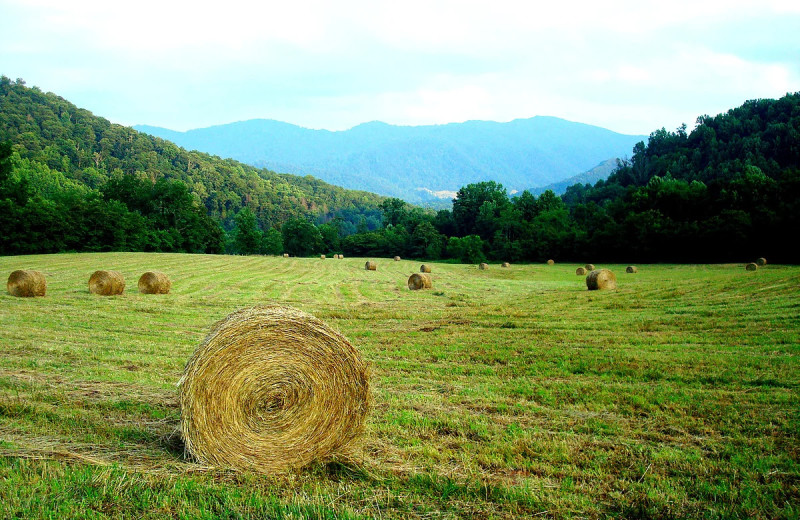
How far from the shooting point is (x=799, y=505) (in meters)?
4.55

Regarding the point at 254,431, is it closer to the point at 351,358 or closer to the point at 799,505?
the point at 351,358

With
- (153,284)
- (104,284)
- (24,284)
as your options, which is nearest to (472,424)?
(104,284)

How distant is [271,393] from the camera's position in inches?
235

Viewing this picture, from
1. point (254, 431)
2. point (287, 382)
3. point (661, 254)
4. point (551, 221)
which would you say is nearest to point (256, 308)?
point (287, 382)

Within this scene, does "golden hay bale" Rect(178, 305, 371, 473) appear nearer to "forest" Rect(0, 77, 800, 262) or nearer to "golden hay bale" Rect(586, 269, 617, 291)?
"golden hay bale" Rect(586, 269, 617, 291)

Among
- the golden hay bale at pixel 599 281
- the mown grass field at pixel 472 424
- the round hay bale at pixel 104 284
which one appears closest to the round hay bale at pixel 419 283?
the golden hay bale at pixel 599 281

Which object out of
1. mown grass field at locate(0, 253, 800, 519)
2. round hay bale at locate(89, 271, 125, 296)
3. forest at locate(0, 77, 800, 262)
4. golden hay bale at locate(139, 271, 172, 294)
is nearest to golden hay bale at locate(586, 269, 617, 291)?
mown grass field at locate(0, 253, 800, 519)

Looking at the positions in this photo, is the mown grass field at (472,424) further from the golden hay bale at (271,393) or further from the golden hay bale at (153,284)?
the golden hay bale at (153,284)

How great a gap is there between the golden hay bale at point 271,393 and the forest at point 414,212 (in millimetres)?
Answer: 51031

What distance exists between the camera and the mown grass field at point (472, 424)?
4.66 metres

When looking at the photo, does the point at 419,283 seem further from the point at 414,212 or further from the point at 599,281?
the point at 414,212

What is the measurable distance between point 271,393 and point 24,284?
61.9 feet

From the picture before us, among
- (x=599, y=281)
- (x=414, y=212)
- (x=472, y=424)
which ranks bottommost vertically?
(x=472, y=424)

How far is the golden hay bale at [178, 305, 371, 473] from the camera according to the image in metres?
5.61
